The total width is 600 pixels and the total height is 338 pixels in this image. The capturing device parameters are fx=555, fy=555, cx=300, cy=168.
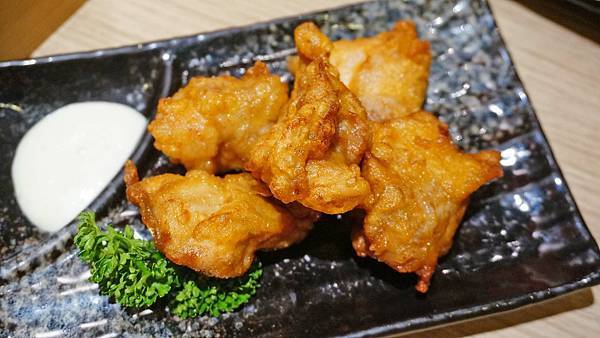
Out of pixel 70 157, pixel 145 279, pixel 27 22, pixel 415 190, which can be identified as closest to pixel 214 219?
pixel 145 279

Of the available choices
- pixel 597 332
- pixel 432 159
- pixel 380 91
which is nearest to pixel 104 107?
pixel 380 91

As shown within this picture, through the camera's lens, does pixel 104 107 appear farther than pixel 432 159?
Yes

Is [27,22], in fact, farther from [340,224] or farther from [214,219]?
[340,224]

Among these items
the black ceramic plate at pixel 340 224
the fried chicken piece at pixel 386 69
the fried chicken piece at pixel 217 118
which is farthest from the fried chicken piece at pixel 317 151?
the black ceramic plate at pixel 340 224

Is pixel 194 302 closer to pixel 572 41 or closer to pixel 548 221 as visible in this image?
pixel 548 221

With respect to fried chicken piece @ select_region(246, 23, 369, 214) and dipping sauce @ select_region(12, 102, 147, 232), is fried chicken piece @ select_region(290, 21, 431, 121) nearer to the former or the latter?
fried chicken piece @ select_region(246, 23, 369, 214)
